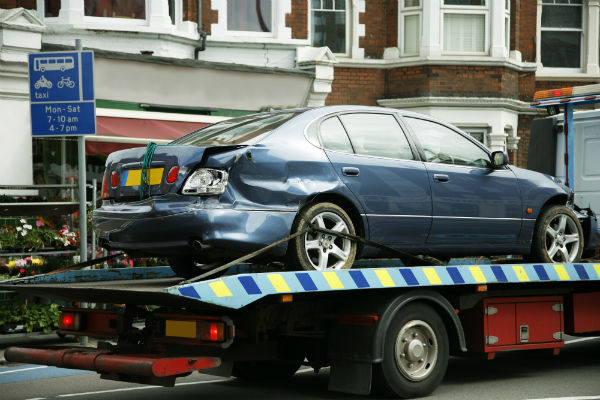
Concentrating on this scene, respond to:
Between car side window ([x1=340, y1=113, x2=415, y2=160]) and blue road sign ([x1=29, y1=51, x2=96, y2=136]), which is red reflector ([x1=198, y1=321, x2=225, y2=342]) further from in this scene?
blue road sign ([x1=29, y1=51, x2=96, y2=136])

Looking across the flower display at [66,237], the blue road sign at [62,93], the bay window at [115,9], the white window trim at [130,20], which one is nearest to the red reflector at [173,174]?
the blue road sign at [62,93]

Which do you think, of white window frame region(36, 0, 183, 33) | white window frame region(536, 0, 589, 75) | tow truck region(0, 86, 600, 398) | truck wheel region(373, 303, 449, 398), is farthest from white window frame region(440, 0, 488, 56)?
truck wheel region(373, 303, 449, 398)

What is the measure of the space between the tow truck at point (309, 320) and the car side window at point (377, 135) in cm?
102

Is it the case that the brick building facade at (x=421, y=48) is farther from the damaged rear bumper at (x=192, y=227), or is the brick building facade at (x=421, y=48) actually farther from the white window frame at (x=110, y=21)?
the damaged rear bumper at (x=192, y=227)

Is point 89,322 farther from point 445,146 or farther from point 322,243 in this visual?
point 445,146

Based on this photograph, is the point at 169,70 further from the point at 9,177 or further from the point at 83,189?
the point at 83,189

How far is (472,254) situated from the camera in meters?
8.44

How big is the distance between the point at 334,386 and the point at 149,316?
4.69 feet

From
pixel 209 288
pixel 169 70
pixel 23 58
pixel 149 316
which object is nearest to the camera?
pixel 209 288

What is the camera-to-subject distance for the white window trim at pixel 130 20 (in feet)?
50.8

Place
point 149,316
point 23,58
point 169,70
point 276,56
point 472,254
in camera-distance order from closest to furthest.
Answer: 1. point 149,316
2. point 472,254
3. point 23,58
4. point 169,70
5. point 276,56

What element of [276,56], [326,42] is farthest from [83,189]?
[326,42]

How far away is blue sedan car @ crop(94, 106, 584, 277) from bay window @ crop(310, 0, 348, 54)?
37.3ft

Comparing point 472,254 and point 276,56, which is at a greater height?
point 276,56
